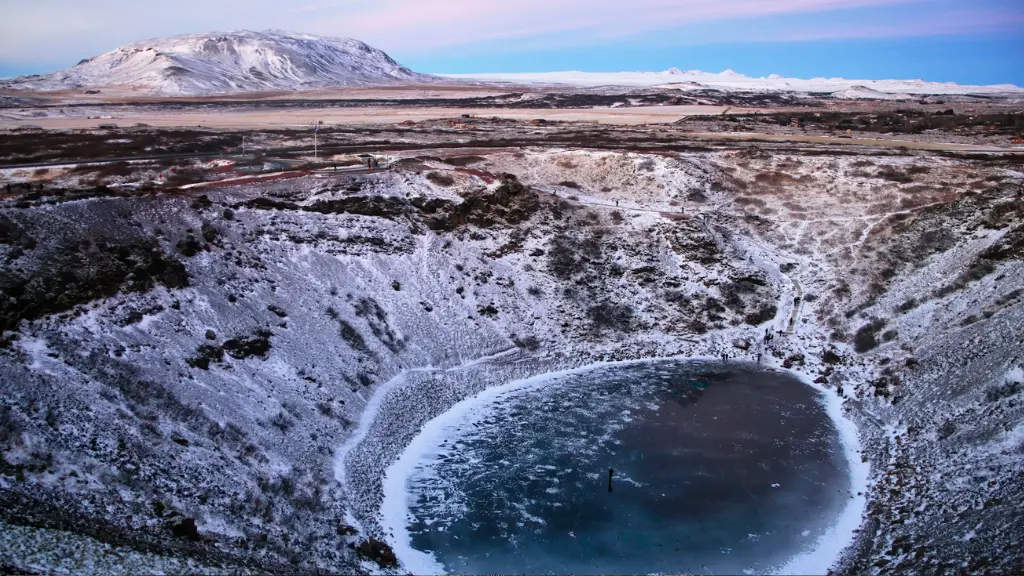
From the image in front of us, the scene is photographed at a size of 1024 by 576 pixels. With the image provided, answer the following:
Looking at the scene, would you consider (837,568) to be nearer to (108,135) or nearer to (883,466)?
(883,466)

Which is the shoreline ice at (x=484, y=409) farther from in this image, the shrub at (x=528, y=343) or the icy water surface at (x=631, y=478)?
the shrub at (x=528, y=343)

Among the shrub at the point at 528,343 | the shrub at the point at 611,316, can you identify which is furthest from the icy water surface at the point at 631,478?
the shrub at the point at 611,316

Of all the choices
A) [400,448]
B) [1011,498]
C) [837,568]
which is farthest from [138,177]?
[1011,498]

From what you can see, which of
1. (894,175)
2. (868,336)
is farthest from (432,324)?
(894,175)

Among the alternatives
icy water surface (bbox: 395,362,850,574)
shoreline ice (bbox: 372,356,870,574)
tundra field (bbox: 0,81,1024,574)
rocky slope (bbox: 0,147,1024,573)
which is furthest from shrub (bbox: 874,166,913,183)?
icy water surface (bbox: 395,362,850,574)

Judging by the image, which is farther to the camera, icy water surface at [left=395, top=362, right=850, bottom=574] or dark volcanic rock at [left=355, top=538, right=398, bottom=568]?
icy water surface at [left=395, top=362, right=850, bottom=574]

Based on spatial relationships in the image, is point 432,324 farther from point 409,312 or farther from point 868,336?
point 868,336

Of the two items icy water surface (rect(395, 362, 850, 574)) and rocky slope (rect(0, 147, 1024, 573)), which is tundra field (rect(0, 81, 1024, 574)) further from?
icy water surface (rect(395, 362, 850, 574))

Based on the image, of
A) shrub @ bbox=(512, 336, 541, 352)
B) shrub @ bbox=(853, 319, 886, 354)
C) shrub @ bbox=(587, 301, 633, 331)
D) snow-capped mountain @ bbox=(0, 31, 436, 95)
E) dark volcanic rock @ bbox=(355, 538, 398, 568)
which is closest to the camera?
dark volcanic rock @ bbox=(355, 538, 398, 568)
